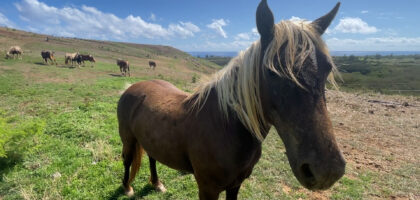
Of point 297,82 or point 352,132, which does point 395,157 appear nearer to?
point 352,132

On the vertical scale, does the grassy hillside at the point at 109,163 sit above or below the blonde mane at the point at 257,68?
below

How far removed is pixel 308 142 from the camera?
1.27 metres

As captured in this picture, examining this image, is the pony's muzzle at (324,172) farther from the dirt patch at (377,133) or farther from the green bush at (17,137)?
the dirt patch at (377,133)

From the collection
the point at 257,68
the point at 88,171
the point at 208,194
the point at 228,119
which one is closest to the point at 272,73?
the point at 257,68

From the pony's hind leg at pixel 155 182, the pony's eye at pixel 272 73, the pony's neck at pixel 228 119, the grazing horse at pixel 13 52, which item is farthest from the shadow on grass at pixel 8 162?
the grazing horse at pixel 13 52

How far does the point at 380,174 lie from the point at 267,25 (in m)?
5.59

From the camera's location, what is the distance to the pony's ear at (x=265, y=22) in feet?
4.66

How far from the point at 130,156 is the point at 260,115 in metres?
2.56

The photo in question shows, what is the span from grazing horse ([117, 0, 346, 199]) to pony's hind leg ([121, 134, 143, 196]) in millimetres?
761

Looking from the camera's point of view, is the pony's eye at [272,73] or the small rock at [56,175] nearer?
the pony's eye at [272,73]

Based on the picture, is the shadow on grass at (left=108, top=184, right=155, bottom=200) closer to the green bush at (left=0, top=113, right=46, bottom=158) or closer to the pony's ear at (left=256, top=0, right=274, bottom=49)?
the green bush at (left=0, top=113, right=46, bottom=158)

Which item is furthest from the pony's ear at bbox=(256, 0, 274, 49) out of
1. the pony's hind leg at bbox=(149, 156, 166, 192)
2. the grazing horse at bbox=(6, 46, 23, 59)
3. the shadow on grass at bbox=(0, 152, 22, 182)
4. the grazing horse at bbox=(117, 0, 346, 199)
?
the grazing horse at bbox=(6, 46, 23, 59)

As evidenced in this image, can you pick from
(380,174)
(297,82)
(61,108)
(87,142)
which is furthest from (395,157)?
(61,108)

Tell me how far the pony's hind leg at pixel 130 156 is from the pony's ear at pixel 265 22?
2.46 meters
